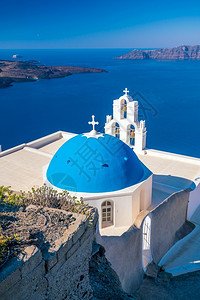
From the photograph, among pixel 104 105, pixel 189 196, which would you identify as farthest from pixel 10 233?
pixel 104 105

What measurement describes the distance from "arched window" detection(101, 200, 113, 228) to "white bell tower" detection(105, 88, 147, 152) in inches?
243

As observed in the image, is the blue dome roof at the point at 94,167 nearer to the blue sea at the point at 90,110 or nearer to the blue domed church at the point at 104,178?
the blue domed church at the point at 104,178

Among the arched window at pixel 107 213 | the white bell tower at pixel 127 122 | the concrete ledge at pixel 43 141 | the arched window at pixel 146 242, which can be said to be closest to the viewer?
the arched window at pixel 107 213

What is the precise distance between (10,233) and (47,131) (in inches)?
1222

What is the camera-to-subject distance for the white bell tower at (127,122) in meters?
14.7

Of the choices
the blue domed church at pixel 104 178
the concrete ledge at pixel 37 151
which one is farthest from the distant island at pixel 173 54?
the blue domed church at pixel 104 178

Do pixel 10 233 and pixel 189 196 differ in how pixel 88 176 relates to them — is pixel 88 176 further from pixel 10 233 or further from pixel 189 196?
pixel 10 233

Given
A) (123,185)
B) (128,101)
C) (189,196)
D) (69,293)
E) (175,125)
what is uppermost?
(128,101)

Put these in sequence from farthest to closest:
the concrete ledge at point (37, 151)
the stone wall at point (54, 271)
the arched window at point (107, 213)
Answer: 1. the concrete ledge at point (37, 151)
2. the arched window at point (107, 213)
3. the stone wall at point (54, 271)

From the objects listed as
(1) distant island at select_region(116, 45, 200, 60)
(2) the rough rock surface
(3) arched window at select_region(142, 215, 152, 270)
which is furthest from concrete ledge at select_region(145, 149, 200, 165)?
(1) distant island at select_region(116, 45, 200, 60)

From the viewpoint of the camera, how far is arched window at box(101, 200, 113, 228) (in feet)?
32.9

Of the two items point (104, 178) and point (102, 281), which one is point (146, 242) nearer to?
point (104, 178)

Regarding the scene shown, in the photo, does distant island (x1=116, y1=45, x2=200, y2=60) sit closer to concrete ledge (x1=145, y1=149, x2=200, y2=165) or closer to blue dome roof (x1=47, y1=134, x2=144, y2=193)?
concrete ledge (x1=145, y1=149, x2=200, y2=165)

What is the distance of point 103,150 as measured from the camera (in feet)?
33.3
